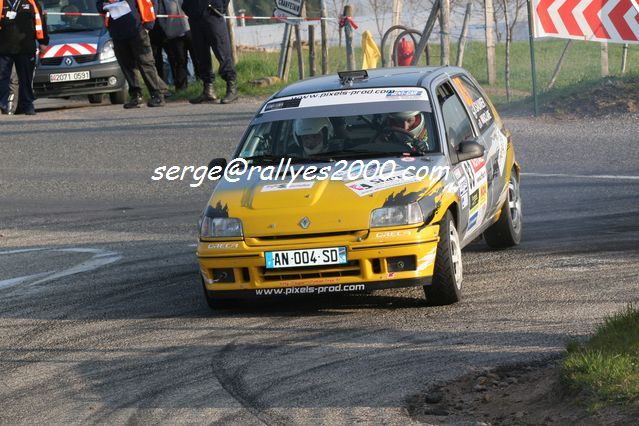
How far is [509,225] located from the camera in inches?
429

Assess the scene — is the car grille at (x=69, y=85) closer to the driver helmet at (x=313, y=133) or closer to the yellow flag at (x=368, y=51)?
the yellow flag at (x=368, y=51)

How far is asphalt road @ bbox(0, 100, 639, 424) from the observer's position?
6.82 m

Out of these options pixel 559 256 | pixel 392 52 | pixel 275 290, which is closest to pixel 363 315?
pixel 275 290

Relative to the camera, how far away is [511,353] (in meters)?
7.27

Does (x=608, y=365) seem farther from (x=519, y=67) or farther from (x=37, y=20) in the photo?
(x=519, y=67)

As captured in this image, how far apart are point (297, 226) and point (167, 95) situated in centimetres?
1473

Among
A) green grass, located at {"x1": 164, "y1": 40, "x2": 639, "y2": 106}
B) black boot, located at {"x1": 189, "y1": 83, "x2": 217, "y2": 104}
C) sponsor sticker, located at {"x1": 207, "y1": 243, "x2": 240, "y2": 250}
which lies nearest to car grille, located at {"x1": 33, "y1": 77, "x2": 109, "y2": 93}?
green grass, located at {"x1": 164, "y1": 40, "x2": 639, "y2": 106}

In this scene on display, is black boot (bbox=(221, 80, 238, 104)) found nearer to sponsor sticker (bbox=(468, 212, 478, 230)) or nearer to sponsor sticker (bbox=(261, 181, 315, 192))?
sponsor sticker (bbox=(468, 212, 478, 230))

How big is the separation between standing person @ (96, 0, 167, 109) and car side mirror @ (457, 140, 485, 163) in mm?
11724

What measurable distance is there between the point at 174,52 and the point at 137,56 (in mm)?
2574

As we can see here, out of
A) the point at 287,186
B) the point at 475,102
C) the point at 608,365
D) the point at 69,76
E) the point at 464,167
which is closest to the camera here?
the point at 608,365

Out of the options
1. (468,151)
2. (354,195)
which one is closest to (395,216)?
(354,195)

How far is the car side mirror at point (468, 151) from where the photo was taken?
9375 millimetres

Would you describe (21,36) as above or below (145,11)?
below
